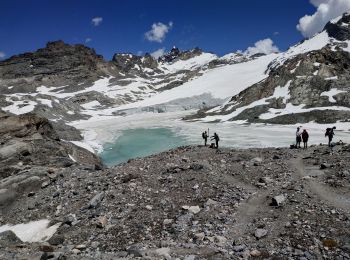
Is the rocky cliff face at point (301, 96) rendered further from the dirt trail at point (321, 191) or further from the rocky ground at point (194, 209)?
the rocky ground at point (194, 209)

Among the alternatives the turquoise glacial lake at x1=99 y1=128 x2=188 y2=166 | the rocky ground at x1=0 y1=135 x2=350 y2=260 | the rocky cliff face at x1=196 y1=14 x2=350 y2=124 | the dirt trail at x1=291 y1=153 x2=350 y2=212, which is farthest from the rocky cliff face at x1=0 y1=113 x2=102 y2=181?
the rocky cliff face at x1=196 y1=14 x2=350 y2=124

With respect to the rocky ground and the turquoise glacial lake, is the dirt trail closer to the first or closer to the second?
the rocky ground

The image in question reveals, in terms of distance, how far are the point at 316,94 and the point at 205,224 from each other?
2861 inches

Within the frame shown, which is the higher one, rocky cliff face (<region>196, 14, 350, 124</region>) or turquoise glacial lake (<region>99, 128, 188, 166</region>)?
rocky cliff face (<region>196, 14, 350, 124</region>)

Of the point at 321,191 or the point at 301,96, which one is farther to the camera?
the point at 301,96

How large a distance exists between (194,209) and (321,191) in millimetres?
5369

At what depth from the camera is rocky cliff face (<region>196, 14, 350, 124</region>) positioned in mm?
75188

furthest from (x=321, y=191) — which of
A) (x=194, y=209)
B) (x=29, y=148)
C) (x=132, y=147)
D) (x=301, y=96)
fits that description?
(x=301, y=96)

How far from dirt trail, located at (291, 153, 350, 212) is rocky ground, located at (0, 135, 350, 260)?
0.04m

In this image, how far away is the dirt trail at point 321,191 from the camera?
53.2 ft

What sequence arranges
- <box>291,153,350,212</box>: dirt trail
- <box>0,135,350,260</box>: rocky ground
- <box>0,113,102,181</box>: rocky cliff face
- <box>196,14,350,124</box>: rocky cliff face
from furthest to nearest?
<box>196,14,350,124</box>: rocky cliff face, <box>0,113,102,181</box>: rocky cliff face, <box>291,153,350,212</box>: dirt trail, <box>0,135,350,260</box>: rocky ground

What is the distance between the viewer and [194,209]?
55.7 ft

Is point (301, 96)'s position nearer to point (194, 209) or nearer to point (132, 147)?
point (132, 147)

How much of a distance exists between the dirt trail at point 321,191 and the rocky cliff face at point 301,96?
51435mm
